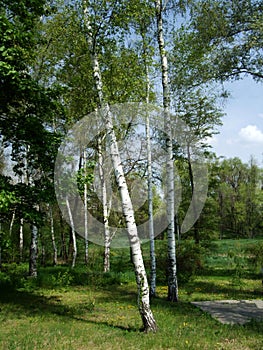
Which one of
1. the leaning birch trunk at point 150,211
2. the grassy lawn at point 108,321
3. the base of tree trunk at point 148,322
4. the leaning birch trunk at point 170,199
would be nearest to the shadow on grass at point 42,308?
the grassy lawn at point 108,321

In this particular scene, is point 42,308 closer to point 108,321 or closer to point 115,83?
point 108,321

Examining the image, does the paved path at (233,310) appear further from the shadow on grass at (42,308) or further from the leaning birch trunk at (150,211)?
the shadow on grass at (42,308)

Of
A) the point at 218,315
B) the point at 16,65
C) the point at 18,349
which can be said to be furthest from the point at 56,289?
the point at 16,65

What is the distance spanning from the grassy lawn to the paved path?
36 centimetres

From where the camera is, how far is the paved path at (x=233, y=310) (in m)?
7.72

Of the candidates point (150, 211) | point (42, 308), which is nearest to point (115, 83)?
point (150, 211)

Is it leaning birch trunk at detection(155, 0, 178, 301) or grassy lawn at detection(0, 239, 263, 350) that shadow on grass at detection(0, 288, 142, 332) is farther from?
→ leaning birch trunk at detection(155, 0, 178, 301)

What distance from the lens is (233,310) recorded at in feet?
28.4

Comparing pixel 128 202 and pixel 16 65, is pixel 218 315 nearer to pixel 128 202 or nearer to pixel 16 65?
pixel 128 202

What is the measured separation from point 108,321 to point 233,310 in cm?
334

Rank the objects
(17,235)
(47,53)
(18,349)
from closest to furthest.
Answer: (18,349) → (47,53) → (17,235)

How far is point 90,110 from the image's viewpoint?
1555 cm

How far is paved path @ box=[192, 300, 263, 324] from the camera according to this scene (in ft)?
25.3

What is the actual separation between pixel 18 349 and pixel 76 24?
22.9 feet
